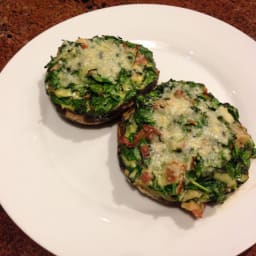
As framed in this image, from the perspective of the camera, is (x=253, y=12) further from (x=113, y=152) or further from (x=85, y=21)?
(x=113, y=152)

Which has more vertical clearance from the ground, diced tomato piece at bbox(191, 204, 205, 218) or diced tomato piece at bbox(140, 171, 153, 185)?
diced tomato piece at bbox(140, 171, 153, 185)

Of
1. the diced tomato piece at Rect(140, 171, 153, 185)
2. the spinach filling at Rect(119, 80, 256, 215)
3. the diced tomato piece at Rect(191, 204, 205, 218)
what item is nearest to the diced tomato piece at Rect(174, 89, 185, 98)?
the spinach filling at Rect(119, 80, 256, 215)

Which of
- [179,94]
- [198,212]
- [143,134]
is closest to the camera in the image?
[198,212]

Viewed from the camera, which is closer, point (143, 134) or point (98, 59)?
point (143, 134)

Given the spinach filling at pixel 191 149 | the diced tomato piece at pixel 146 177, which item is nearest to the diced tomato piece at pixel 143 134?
Result: the spinach filling at pixel 191 149

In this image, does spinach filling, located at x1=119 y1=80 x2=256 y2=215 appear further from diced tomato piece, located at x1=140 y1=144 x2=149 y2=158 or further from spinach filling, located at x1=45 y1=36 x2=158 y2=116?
spinach filling, located at x1=45 y1=36 x2=158 y2=116

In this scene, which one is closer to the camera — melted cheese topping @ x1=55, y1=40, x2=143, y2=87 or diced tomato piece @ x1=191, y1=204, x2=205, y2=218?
diced tomato piece @ x1=191, y1=204, x2=205, y2=218

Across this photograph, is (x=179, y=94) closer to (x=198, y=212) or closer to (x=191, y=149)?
(x=191, y=149)

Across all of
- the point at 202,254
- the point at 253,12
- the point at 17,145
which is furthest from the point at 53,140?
the point at 253,12

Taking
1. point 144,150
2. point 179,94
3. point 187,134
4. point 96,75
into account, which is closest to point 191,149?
point 187,134
